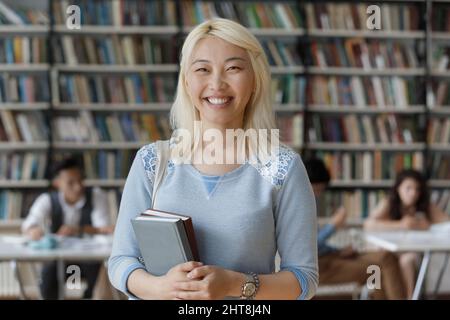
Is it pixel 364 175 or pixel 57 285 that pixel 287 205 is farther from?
pixel 364 175

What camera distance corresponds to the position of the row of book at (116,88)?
196 inches

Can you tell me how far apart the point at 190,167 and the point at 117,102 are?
3.99m

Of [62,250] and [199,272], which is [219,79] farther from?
[62,250]

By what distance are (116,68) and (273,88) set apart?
1.11 m

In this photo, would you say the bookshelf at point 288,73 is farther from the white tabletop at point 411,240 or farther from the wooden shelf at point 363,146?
the white tabletop at point 411,240

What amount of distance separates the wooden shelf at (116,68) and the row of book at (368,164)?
1.26 meters

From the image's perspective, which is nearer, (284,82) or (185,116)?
(185,116)

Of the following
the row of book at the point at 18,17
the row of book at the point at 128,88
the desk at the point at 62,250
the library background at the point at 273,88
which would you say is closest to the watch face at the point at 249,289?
the desk at the point at 62,250

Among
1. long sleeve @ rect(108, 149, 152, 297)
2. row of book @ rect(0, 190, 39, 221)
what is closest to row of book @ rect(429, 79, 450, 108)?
row of book @ rect(0, 190, 39, 221)

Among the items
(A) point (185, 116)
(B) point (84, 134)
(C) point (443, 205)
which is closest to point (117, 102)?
(B) point (84, 134)

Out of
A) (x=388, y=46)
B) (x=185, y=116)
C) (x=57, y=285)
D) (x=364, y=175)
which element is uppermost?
(x=388, y=46)

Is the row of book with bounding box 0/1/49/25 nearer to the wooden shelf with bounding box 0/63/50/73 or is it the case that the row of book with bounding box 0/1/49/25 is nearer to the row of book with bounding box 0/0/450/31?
the row of book with bounding box 0/0/450/31

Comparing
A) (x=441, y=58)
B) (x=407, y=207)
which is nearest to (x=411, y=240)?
(x=407, y=207)
